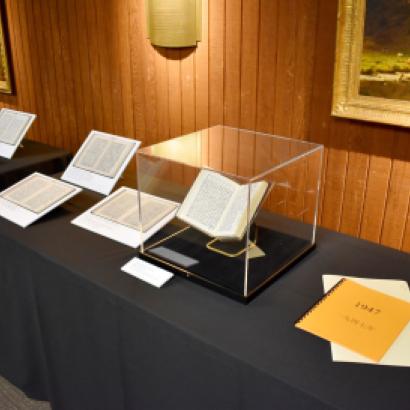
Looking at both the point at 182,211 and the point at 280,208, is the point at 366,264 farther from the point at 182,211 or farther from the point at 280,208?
the point at 182,211

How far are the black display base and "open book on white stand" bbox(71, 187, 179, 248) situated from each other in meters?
0.06

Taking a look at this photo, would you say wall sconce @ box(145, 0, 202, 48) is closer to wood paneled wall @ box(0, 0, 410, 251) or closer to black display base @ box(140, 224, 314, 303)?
wood paneled wall @ box(0, 0, 410, 251)

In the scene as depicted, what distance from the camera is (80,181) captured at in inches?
90.0

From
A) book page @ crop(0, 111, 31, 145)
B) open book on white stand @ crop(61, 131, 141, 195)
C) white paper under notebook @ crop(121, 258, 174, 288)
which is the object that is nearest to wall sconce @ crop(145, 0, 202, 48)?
open book on white stand @ crop(61, 131, 141, 195)

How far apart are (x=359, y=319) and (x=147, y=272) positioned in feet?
2.09

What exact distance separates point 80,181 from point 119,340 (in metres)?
0.99

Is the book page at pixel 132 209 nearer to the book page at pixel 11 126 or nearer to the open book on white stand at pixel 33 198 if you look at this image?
the open book on white stand at pixel 33 198

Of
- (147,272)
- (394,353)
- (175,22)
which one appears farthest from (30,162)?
(394,353)

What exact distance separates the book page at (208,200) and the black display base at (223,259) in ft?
0.16

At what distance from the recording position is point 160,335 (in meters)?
1.36

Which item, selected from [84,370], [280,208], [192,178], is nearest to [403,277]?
[280,208]

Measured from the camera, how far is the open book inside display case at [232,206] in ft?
4.64

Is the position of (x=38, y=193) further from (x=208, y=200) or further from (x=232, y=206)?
(x=232, y=206)

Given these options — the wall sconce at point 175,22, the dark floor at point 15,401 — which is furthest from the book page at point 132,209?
the wall sconce at point 175,22
